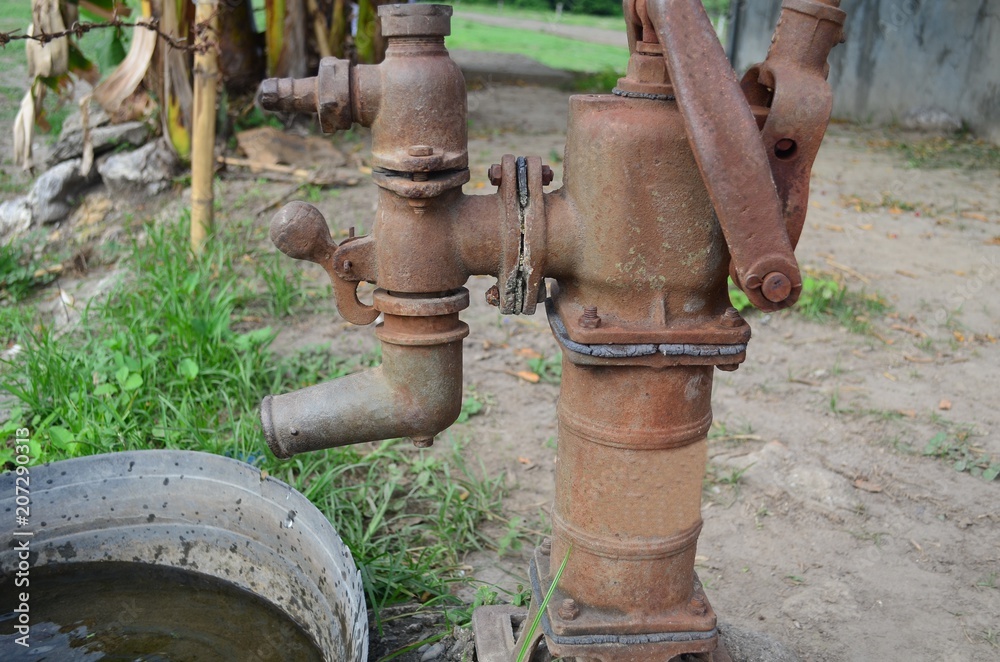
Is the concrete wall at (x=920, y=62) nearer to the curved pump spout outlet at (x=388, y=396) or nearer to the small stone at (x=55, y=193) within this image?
the small stone at (x=55, y=193)

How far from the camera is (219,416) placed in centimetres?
301

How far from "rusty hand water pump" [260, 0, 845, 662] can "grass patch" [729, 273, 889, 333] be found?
2.57 m

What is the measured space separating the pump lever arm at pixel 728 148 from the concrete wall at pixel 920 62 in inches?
282

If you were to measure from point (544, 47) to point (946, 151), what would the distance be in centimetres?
810

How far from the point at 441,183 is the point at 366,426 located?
1.51 feet

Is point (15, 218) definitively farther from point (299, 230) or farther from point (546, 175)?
point (546, 175)

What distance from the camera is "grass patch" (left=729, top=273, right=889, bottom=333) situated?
3984 millimetres

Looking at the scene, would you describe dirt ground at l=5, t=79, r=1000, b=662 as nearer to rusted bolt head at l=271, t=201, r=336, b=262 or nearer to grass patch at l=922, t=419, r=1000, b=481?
grass patch at l=922, t=419, r=1000, b=481

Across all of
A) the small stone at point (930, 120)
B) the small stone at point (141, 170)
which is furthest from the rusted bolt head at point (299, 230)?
the small stone at point (930, 120)

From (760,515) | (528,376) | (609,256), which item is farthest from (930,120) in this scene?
(609,256)

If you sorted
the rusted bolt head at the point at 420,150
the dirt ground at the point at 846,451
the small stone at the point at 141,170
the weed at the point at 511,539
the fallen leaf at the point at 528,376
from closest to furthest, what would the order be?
the rusted bolt head at the point at 420,150 → the dirt ground at the point at 846,451 → the weed at the point at 511,539 → the fallen leaf at the point at 528,376 → the small stone at the point at 141,170

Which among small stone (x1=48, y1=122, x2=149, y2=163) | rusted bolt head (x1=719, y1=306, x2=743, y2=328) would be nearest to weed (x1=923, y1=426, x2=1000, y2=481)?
rusted bolt head (x1=719, y1=306, x2=743, y2=328)

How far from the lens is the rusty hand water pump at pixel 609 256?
1270 mm

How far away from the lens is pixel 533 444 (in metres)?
3.06
